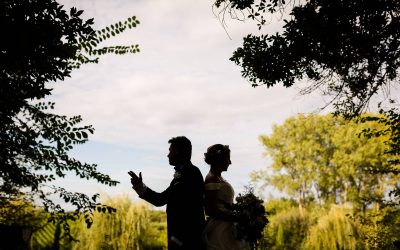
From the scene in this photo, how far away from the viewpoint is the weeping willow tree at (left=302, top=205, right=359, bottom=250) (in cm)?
Result: 1475

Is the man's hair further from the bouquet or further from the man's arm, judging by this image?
the bouquet

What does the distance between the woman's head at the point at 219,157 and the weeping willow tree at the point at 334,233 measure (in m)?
11.8

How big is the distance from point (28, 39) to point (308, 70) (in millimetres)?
3795

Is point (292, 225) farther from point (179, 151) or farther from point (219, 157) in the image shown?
point (179, 151)

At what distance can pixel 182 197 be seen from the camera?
12.8 ft

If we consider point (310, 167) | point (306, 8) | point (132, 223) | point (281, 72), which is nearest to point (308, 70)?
point (281, 72)

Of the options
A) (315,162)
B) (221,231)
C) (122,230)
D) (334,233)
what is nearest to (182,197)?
(221,231)

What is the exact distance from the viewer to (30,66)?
247 cm

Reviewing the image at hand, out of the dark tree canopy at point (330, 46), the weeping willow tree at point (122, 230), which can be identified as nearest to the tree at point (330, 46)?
the dark tree canopy at point (330, 46)

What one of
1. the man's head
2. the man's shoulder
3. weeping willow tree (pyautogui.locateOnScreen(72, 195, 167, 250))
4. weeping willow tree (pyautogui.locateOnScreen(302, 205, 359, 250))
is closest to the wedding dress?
the man's shoulder

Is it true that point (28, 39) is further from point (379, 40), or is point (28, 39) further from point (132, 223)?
point (132, 223)

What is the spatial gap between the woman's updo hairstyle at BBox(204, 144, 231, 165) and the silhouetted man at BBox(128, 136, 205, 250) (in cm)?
66

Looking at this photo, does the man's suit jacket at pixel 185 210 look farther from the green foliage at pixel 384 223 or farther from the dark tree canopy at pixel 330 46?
the green foliage at pixel 384 223

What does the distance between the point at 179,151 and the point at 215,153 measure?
793mm
